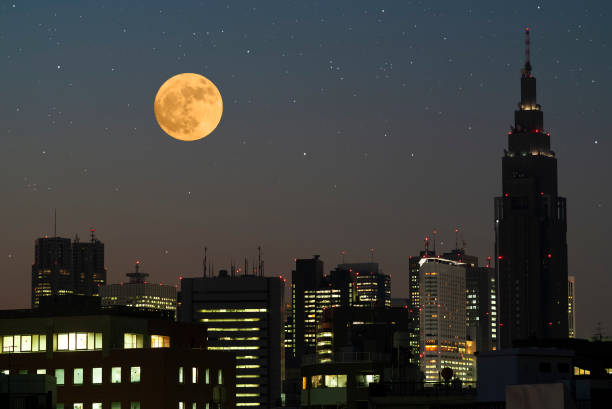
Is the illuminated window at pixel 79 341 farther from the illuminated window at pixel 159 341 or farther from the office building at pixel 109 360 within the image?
the illuminated window at pixel 159 341

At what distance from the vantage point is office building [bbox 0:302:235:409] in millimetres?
133750

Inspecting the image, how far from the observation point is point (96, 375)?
135m

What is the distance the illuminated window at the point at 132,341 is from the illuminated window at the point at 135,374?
6.69 m

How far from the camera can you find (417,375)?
466 feet

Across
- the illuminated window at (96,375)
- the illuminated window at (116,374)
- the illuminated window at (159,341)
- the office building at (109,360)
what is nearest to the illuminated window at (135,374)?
the office building at (109,360)

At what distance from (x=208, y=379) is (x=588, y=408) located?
9216 cm

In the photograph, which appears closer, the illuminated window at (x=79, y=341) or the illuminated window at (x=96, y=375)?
the illuminated window at (x=96, y=375)

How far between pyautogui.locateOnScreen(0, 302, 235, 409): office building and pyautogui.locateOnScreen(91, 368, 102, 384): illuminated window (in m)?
0.12

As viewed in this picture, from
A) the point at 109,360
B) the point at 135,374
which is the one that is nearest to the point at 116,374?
the point at 109,360

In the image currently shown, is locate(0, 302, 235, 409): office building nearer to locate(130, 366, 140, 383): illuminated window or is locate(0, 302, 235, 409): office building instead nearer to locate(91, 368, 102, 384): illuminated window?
locate(130, 366, 140, 383): illuminated window

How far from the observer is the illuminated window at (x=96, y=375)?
13512cm

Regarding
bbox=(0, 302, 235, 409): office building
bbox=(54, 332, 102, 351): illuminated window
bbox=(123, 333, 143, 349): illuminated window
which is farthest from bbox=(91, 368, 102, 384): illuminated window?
→ bbox=(123, 333, 143, 349): illuminated window

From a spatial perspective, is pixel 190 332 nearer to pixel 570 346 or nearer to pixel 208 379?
pixel 208 379

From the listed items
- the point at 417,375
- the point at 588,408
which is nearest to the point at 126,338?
the point at 417,375
